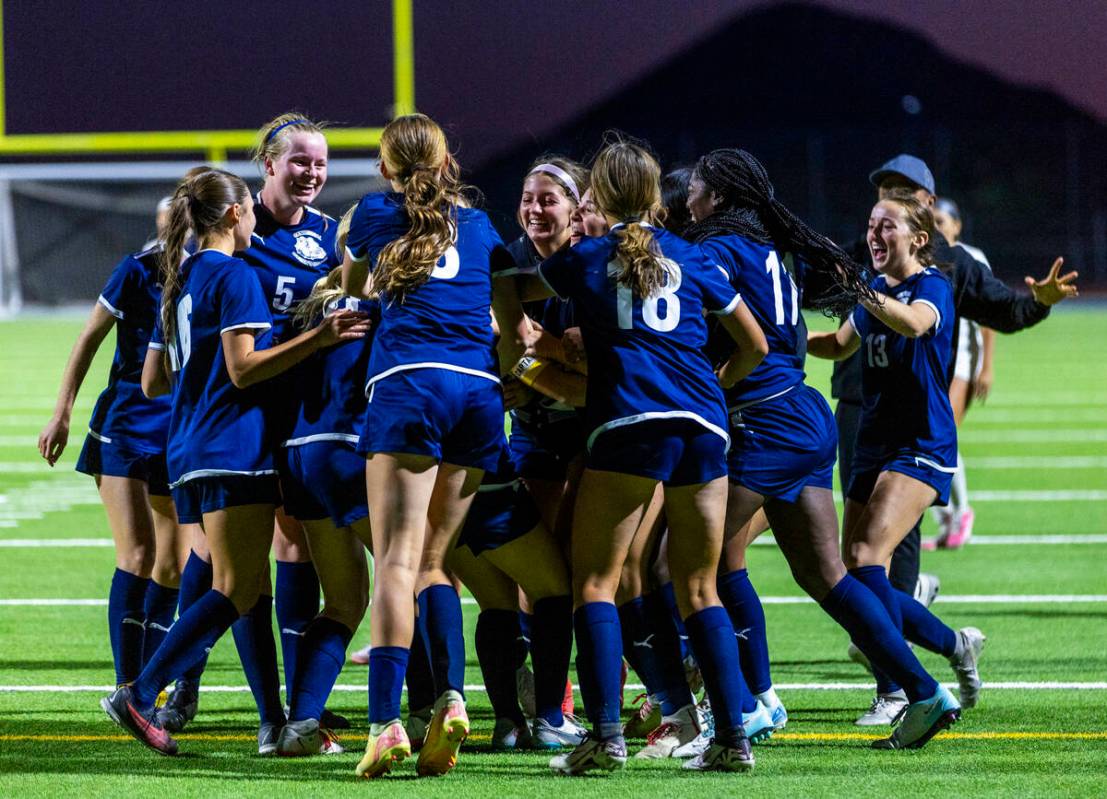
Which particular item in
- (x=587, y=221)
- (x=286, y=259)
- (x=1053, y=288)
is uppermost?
(x=587, y=221)

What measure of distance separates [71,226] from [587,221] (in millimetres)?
30135

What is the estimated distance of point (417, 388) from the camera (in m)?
4.28

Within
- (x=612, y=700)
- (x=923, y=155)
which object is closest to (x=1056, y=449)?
(x=612, y=700)

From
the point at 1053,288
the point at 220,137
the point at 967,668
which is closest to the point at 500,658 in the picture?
the point at 967,668

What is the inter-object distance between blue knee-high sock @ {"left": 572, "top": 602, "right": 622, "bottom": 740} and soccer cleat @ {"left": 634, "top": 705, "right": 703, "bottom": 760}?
327 millimetres

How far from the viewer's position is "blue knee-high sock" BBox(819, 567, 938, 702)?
186 inches

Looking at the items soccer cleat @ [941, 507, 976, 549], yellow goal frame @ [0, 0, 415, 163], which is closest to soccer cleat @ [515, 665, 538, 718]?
soccer cleat @ [941, 507, 976, 549]

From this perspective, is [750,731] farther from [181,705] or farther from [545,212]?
[181,705]

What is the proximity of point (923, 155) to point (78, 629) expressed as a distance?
35.8 metres

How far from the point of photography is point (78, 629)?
689 cm

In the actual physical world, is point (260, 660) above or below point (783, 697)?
above

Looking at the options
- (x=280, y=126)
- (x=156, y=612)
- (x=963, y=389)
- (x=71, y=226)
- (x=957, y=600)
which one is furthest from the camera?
(x=71, y=226)

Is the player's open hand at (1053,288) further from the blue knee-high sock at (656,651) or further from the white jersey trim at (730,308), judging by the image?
the blue knee-high sock at (656,651)

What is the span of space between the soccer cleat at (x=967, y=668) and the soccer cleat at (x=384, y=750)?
1.96 meters
